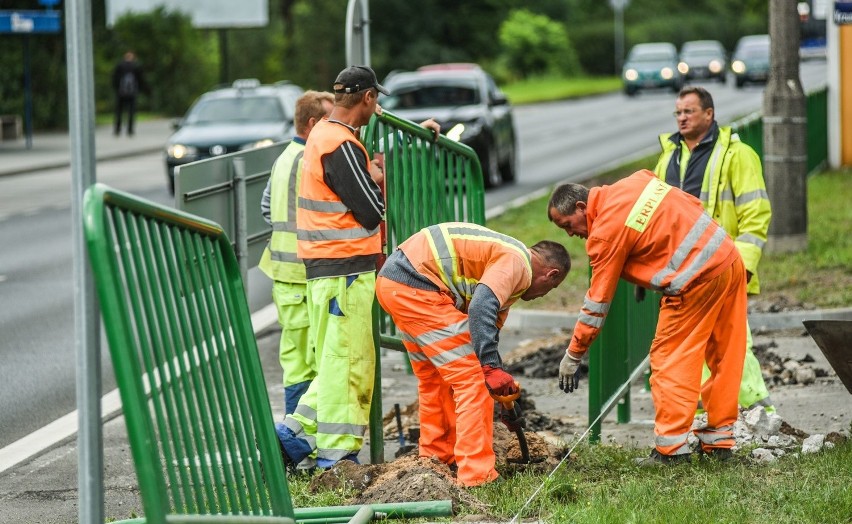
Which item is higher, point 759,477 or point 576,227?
point 576,227

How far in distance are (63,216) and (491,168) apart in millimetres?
6095

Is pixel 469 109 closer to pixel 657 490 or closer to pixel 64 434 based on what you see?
pixel 64 434

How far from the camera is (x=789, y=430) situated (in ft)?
23.3

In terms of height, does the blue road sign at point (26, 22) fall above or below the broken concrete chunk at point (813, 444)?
above

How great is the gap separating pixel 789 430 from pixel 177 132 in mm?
15562

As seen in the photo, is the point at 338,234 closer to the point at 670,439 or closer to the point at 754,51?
the point at 670,439

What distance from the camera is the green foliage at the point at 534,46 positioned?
66062 millimetres

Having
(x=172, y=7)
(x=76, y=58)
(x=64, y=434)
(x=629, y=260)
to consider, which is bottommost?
(x=64, y=434)

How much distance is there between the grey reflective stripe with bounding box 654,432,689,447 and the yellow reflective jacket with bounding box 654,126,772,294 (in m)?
1.35

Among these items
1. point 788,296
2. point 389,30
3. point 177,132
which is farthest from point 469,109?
point 389,30

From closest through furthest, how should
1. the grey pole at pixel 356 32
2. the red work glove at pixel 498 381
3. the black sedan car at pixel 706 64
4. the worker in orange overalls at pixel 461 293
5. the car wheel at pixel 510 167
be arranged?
the red work glove at pixel 498 381 < the worker in orange overalls at pixel 461 293 < the grey pole at pixel 356 32 < the car wheel at pixel 510 167 < the black sedan car at pixel 706 64

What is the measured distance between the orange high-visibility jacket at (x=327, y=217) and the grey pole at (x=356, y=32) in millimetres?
4152

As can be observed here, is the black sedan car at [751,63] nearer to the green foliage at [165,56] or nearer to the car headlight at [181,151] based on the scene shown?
the green foliage at [165,56]

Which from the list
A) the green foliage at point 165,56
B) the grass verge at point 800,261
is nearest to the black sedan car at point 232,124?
the grass verge at point 800,261
